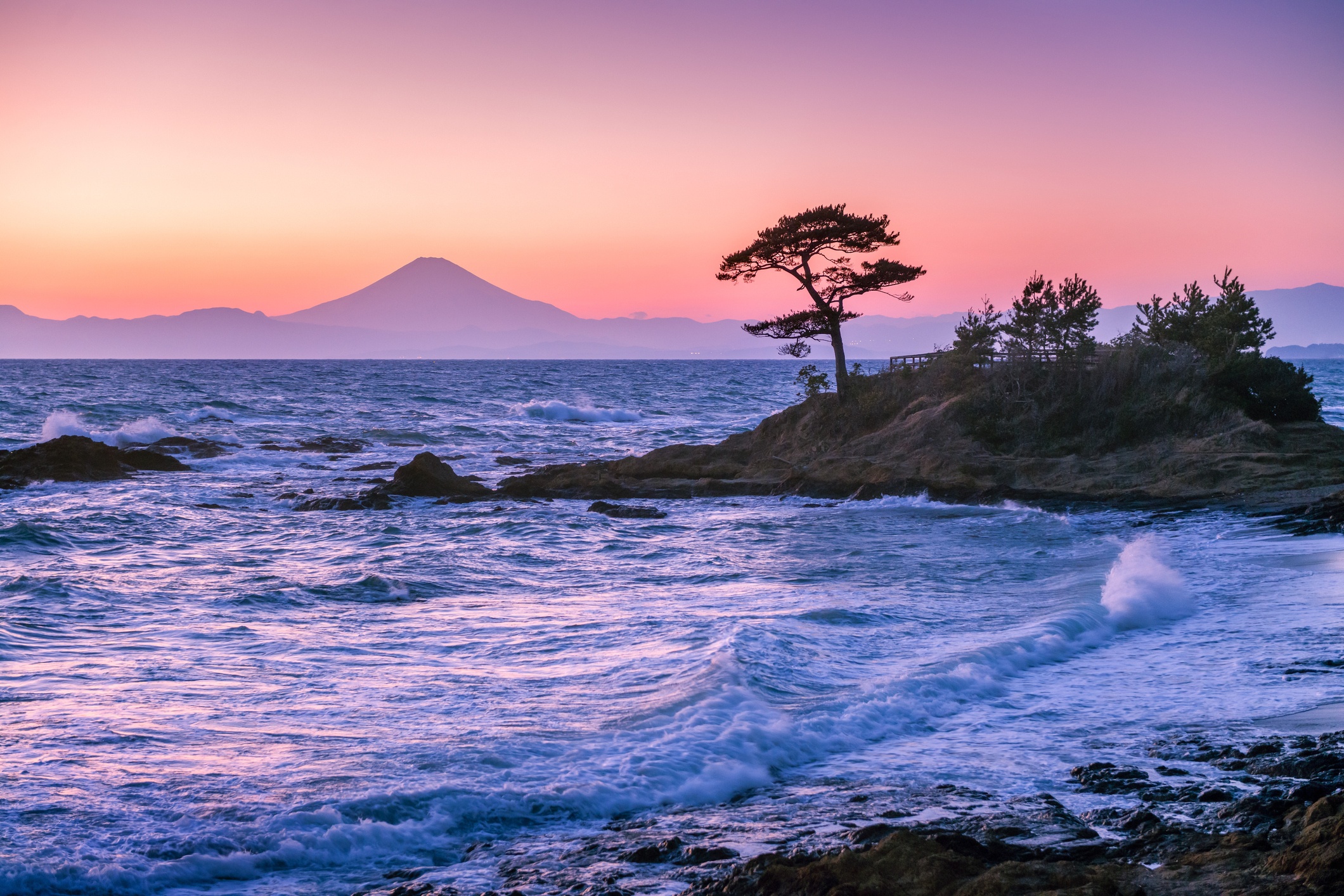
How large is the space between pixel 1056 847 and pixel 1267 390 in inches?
1009

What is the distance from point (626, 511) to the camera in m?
23.6

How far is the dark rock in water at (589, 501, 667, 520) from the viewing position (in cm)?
2314

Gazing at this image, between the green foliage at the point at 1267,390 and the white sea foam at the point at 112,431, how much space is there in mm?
37846

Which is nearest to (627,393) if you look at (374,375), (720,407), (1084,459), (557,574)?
(720,407)

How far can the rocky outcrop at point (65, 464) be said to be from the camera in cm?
2691

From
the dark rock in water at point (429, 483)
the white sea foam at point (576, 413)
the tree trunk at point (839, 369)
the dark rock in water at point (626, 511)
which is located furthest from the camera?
the white sea foam at point (576, 413)

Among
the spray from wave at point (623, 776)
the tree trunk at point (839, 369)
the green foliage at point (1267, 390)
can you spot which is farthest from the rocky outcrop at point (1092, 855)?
the tree trunk at point (839, 369)

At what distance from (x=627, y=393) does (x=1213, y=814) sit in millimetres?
79163

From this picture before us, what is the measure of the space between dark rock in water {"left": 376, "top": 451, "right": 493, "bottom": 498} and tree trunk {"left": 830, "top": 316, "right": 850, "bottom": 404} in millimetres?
12282

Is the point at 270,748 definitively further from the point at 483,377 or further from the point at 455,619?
the point at 483,377

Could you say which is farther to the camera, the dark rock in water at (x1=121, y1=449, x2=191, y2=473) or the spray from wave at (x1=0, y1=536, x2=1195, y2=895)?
the dark rock in water at (x1=121, y1=449, x2=191, y2=473)

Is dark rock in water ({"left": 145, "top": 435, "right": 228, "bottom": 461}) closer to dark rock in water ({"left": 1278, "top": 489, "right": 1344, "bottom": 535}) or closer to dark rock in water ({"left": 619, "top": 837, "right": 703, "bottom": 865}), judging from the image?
dark rock in water ({"left": 1278, "top": 489, "right": 1344, "bottom": 535})

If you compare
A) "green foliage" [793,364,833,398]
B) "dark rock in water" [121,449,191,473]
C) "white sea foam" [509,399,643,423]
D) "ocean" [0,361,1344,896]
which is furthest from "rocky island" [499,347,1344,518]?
"white sea foam" [509,399,643,423]

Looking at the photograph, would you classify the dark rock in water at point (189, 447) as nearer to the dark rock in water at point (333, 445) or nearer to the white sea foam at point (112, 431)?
the white sea foam at point (112, 431)
